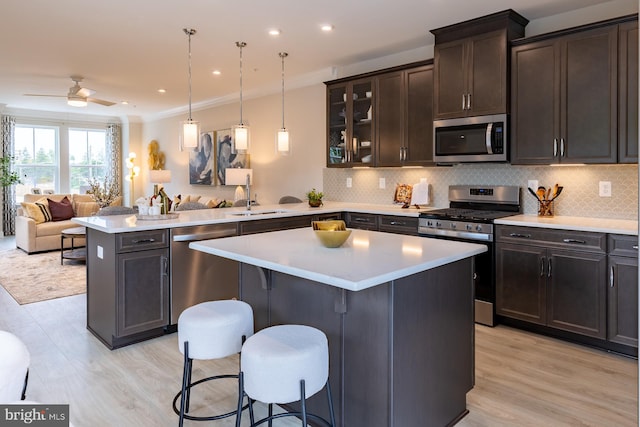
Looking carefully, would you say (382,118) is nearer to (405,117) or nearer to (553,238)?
(405,117)

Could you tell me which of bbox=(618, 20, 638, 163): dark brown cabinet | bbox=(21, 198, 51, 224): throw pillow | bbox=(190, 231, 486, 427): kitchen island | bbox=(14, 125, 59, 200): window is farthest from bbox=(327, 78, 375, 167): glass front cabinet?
bbox=(14, 125, 59, 200): window

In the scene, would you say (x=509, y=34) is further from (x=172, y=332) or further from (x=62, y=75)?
(x=62, y=75)

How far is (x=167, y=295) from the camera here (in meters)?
3.54

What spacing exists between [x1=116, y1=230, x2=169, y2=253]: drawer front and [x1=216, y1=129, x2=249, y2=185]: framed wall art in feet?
13.1

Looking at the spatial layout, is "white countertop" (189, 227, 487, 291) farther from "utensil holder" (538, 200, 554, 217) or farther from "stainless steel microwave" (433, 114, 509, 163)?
"utensil holder" (538, 200, 554, 217)

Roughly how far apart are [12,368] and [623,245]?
11.6 feet

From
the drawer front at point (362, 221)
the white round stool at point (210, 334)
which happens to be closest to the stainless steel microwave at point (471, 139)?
the drawer front at point (362, 221)

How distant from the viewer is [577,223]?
3371 millimetres

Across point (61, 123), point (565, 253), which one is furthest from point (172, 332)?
point (61, 123)

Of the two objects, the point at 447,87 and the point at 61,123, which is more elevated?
the point at 61,123

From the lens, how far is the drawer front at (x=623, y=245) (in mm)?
3012

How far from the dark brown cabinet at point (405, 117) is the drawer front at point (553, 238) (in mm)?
1218

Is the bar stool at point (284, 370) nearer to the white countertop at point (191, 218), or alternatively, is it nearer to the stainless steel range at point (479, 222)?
the white countertop at point (191, 218)

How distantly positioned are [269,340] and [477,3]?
3.24m
